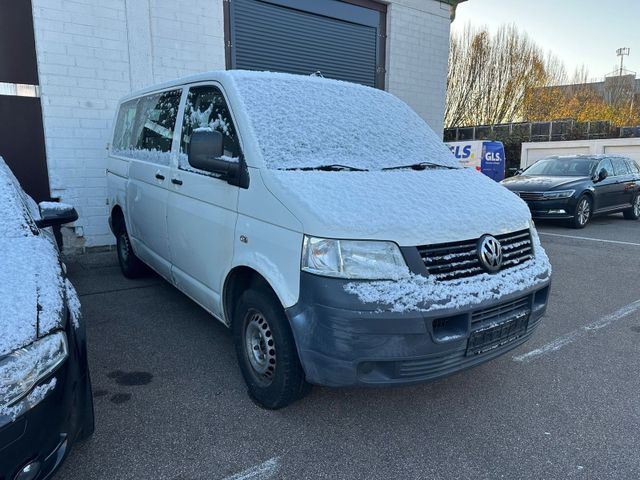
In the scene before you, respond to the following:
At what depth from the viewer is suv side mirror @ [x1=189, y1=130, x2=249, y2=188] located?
2.79 metres

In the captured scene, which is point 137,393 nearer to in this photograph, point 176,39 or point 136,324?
point 136,324

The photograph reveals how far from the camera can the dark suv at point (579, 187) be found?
9.98m

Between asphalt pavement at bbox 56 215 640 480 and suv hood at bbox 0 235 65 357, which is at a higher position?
suv hood at bbox 0 235 65 357

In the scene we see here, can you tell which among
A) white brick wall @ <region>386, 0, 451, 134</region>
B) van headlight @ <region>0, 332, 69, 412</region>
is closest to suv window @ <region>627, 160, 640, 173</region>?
white brick wall @ <region>386, 0, 451, 134</region>

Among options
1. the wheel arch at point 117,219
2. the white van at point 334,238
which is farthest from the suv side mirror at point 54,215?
the wheel arch at point 117,219

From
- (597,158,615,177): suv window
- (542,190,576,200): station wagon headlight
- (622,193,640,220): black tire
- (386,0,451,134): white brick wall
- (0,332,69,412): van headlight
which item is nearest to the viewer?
(0,332,69,412): van headlight

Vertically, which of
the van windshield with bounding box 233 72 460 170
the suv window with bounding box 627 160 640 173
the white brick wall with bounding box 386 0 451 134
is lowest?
the suv window with bounding box 627 160 640 173

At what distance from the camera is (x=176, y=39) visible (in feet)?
23.8

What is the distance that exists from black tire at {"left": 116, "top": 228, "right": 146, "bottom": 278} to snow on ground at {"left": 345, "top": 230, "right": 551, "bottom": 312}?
3.79m

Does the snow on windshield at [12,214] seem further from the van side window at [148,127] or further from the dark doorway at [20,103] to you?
the dark doorway at [20,103]

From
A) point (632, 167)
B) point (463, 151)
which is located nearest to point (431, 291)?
point (632, 167)

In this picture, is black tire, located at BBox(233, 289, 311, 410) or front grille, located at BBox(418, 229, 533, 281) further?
black tire, located at BBox(233, 289, 311, 410)

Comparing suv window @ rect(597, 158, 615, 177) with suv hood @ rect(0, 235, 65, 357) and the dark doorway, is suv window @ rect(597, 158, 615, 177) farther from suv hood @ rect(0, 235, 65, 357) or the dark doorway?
suv hood @ rect(0, 235, 65, 357)

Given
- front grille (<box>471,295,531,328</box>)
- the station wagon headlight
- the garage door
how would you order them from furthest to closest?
the station wagon headlight → the garage door → front grille (<box>471,295,531,328</box>)
